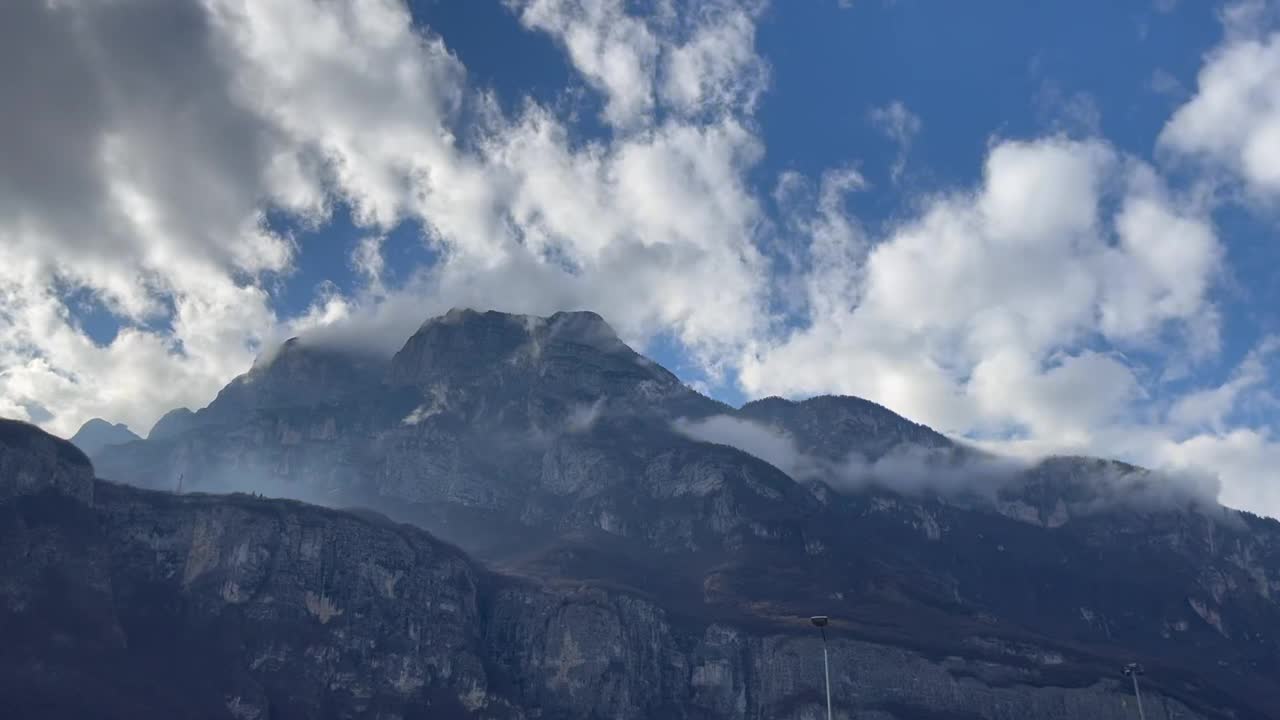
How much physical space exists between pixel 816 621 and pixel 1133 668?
6479cm

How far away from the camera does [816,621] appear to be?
13488cm

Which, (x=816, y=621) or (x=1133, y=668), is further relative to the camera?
(x=1133, y=668)

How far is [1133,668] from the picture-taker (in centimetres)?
16488
